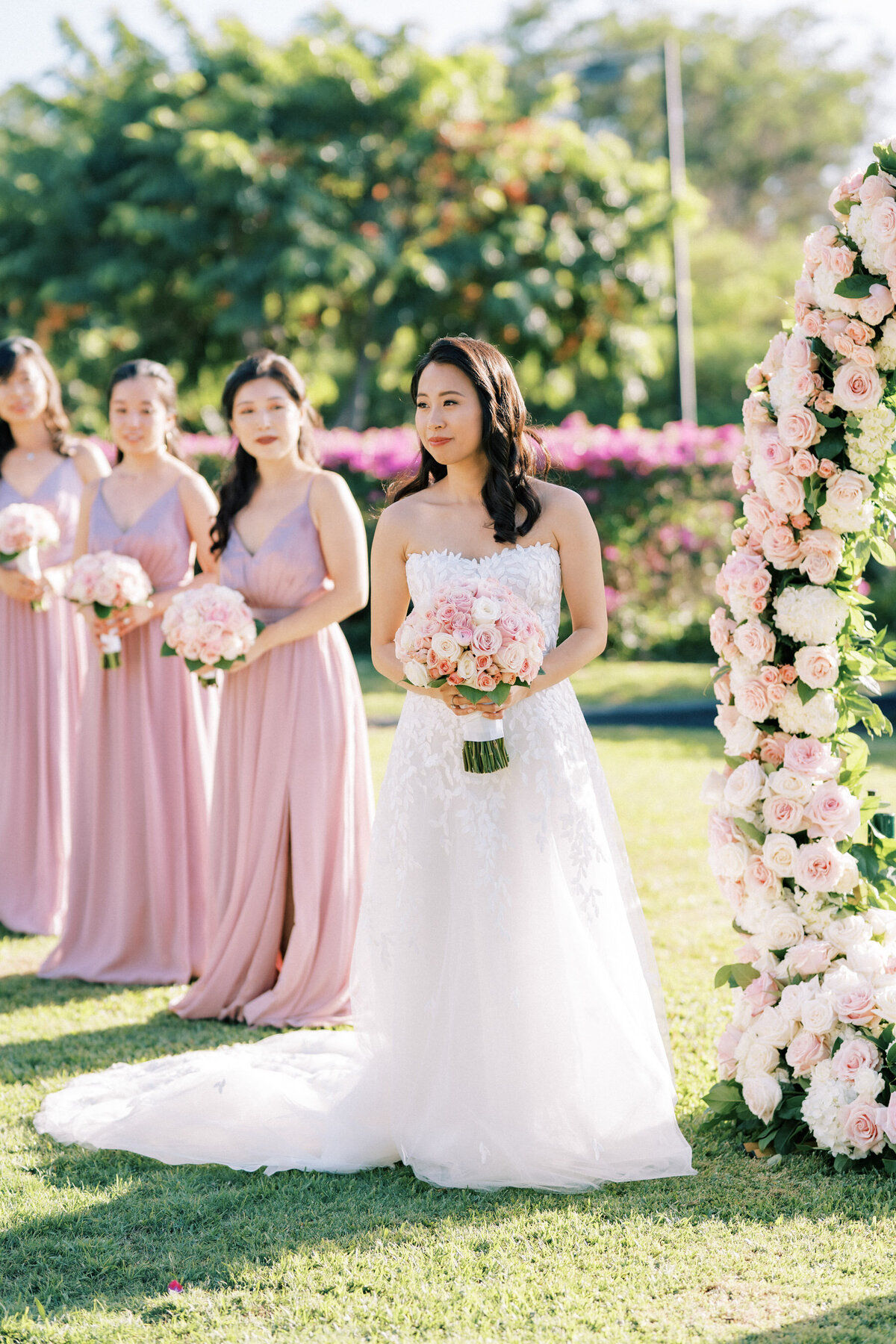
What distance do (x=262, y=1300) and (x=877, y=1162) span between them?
6.17 feet

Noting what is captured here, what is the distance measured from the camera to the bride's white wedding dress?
13.5 feet

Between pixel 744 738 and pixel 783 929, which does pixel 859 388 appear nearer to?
pixel 744 738

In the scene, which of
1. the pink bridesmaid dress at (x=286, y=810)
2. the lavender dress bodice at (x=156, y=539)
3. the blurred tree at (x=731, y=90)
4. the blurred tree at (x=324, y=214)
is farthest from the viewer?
the blurred tree at (x=731, y=90)

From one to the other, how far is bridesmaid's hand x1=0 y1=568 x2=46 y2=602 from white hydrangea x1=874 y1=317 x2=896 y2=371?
4.78 m

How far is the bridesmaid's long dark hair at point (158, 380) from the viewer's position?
6559mm

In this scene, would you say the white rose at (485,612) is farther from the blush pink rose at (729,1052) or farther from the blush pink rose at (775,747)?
the blush pink rose at (729,1052)

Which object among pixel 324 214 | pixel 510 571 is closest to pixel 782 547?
pixel 510 571

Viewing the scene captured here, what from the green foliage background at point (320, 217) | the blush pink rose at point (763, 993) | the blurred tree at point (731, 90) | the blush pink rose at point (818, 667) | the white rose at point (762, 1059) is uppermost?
the blurred tree at point (731, 90)

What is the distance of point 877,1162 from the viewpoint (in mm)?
4133

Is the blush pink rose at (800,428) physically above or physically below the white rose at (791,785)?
above

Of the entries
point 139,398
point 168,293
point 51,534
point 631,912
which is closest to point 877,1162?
point 631,912

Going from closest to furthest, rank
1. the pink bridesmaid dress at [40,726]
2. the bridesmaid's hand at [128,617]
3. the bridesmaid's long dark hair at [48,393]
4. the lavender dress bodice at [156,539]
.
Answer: the bridesmaid's hand at [128,617] < the lavender dress bodice at [156,539] < the bridesmaid's long dark hair at [48,393] < the pink bridesmaid dress at [40,726]

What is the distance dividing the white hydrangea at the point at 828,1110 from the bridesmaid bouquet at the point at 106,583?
376 cm

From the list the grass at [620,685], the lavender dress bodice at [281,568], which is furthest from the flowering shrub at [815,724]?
the grass at [620,685]
